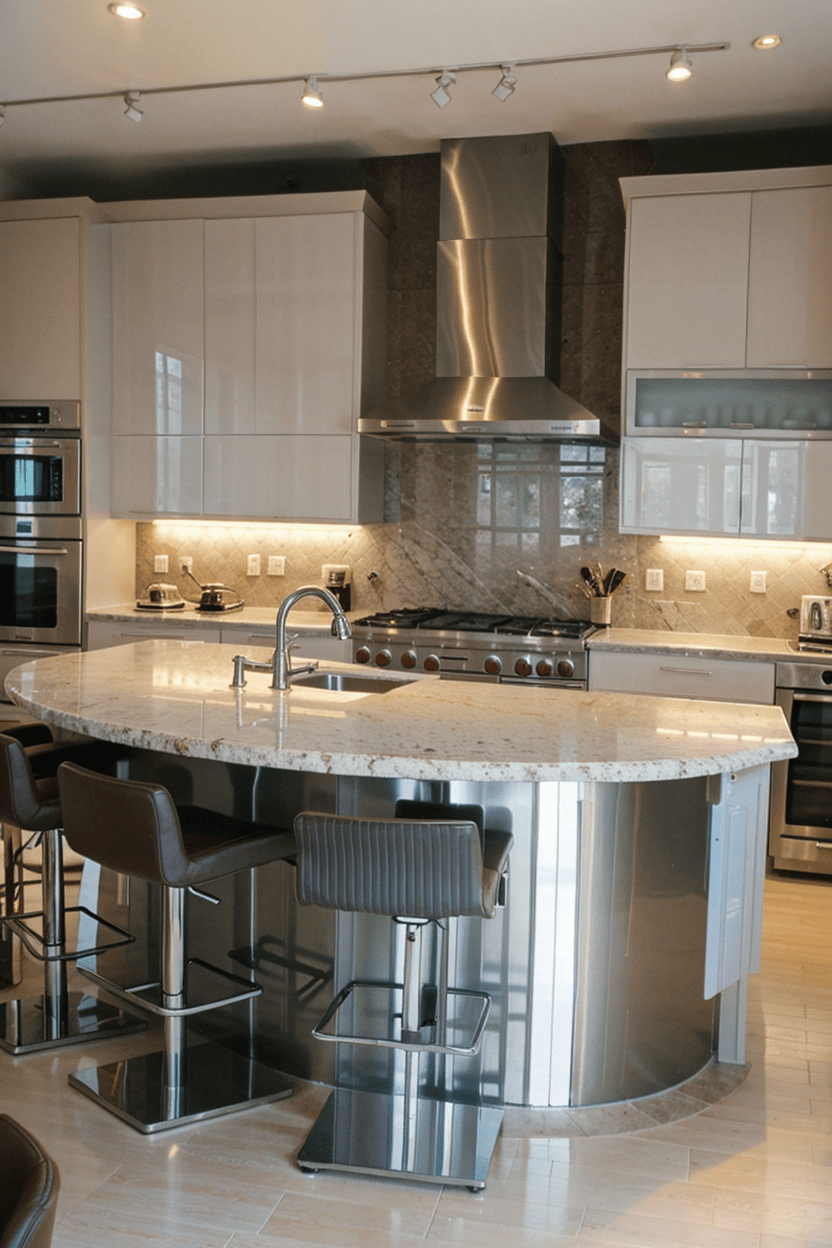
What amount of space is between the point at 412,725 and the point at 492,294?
295 centimetres

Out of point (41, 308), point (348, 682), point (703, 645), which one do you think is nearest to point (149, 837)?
point (348, 682)

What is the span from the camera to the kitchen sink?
3.44 m

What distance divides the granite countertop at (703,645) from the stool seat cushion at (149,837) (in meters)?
2.39

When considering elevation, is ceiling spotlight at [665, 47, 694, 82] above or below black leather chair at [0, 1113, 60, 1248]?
above

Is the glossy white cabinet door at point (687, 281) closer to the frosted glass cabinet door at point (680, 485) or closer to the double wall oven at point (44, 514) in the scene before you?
the frosted glass cabinet door at point (680, 485)

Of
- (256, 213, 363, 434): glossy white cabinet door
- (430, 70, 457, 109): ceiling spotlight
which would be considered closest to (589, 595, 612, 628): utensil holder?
(256, 213, 363, 434): glossy white cabinet door

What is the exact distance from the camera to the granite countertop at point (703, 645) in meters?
4.39

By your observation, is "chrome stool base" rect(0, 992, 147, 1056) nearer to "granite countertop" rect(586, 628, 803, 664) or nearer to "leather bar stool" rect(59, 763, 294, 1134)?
"leather bar stool" rect(59, 763, 294, 1134)

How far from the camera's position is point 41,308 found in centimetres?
528

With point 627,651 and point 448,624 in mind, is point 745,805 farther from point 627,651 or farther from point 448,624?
point 448,624

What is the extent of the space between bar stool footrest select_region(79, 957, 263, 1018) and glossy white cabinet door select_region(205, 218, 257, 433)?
304 cm

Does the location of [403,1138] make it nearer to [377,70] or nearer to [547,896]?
[547,896]

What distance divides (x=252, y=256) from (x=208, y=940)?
3.52 m

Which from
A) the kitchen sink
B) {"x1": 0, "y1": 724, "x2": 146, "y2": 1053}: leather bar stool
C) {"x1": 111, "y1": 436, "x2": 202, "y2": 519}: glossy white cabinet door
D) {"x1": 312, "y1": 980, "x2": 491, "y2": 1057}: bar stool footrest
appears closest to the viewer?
{"x1": 312, "y1": 980, "x2": 491, "y2": 1057}: bar stool footrest
